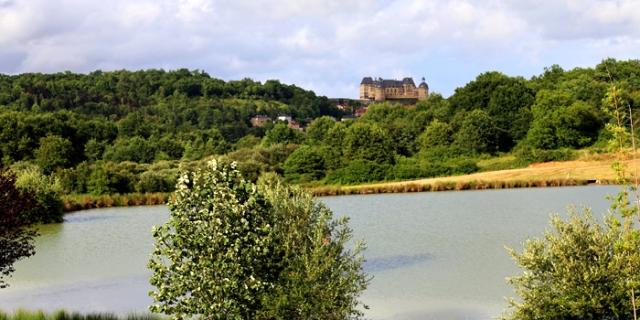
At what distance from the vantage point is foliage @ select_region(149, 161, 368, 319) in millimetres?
11234

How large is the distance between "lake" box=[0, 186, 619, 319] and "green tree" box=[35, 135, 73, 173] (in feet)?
90.6

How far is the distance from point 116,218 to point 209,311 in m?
34.7

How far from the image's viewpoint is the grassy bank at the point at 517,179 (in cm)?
5625

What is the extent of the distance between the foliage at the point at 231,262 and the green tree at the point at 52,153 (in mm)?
62940

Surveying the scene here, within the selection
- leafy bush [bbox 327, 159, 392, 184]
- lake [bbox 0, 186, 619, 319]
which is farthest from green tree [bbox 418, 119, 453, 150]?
lake [bbox 0, 186, 619, 319]

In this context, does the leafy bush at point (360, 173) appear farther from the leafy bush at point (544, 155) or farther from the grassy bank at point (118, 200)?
the grassy bank at point (118, 200)

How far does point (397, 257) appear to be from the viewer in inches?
977

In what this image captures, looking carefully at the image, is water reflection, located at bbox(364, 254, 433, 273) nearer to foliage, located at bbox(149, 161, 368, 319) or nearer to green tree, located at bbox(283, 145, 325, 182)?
foliage, located at bbox(149, 161, 368, 319)

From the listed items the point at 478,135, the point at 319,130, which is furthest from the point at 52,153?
the point at 478,135

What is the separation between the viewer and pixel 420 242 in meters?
28.3

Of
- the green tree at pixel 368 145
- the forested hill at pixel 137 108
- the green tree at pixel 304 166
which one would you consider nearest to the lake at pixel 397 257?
the green tree at pixel 304 166

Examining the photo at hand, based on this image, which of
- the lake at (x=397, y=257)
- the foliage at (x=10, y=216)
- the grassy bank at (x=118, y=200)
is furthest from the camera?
the grassy bank at (x=118, y=200)

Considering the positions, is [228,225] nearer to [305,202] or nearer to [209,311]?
[209,311]

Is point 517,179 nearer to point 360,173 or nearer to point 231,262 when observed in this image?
point 360,173
